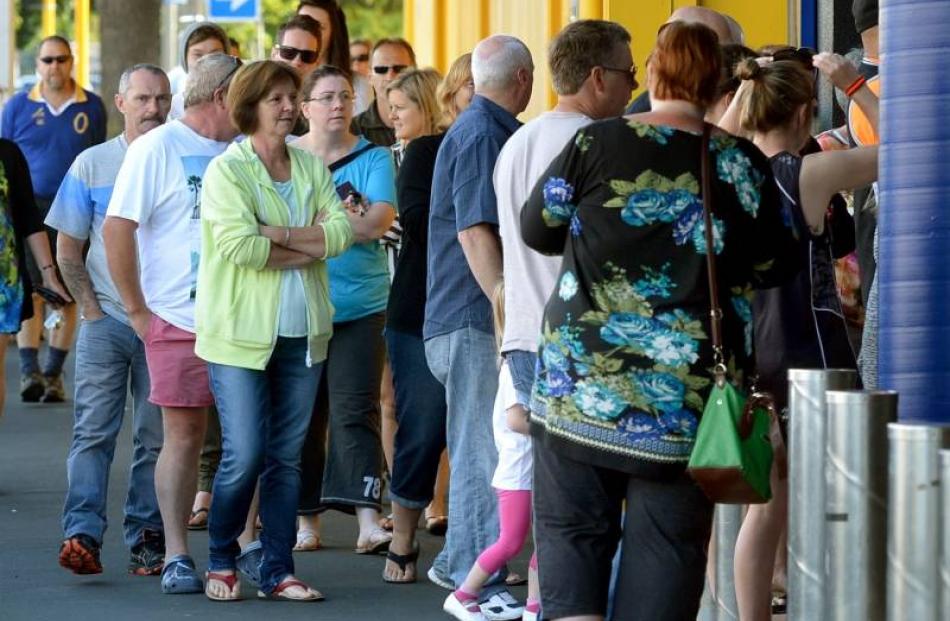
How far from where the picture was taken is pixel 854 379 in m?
4.43

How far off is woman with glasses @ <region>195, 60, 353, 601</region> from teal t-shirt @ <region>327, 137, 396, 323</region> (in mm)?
628

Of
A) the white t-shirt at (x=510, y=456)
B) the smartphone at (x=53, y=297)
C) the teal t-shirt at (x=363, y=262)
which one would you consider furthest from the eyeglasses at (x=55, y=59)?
the white t-shirt at (x=510, y=456)

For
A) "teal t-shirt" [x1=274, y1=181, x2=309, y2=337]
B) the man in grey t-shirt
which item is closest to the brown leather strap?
"teal t-shirt" [x1=274, y1=181, x2=309, y2=337]

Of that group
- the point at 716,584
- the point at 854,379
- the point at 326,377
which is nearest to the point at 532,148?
the point at 716,584

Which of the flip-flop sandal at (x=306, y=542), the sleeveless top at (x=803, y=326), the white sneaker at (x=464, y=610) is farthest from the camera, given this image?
the flip-flop sandal at (x=306, y=542)

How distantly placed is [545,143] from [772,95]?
66 centimetres

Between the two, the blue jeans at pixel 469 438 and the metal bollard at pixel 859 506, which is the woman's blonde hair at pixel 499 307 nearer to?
the blue jeans at pixel 469 438

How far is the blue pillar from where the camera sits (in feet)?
13.9

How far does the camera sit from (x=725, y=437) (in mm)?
4551

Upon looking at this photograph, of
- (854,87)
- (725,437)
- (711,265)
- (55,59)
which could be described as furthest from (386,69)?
(55,59)

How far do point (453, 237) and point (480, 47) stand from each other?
2.11ft

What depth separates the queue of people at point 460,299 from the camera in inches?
186

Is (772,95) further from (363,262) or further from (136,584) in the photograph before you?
(136,584)

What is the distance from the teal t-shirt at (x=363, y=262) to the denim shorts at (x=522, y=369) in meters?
1.82
